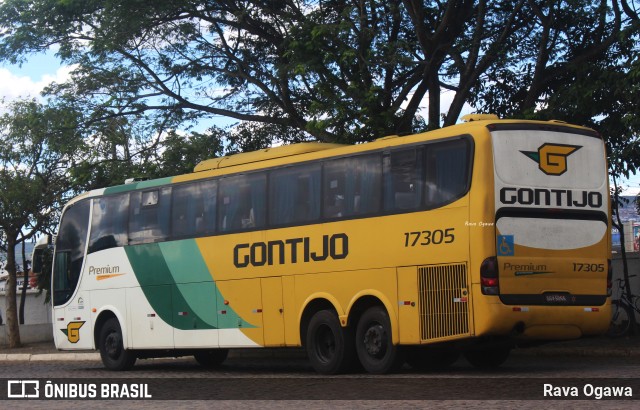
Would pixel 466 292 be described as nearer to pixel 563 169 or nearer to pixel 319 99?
pixel 563 169

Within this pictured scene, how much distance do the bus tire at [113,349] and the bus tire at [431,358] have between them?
249 inches

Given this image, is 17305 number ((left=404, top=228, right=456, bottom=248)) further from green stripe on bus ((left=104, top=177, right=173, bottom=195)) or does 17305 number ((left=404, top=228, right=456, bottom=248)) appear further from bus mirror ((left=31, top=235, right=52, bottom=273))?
bus mirror ((left=31, top=235, right=52, bottom=273))

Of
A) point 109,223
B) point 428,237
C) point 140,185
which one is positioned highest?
point 140,185

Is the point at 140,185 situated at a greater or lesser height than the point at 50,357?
greater

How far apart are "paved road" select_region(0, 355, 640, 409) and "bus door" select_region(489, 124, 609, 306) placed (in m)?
1.21

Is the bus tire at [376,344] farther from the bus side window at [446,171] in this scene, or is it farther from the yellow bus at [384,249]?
the bus side window at [446,171]

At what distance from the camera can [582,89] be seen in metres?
20.2

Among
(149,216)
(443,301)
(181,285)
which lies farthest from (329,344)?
(149,216)

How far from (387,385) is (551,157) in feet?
13.2

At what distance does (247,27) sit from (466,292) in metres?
12.3

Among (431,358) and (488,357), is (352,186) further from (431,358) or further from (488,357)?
(488,357)

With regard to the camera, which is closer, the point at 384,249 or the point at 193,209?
the point at 384,249

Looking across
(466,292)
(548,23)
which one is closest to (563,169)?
(466,292)

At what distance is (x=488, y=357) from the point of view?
17078 millimetres
